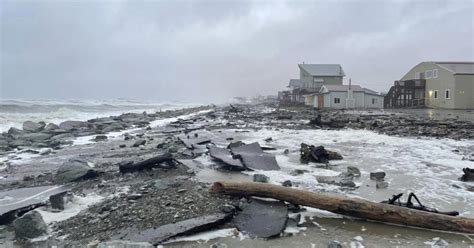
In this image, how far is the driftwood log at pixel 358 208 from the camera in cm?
446

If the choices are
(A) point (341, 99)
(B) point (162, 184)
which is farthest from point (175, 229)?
(A) point (341, 99)

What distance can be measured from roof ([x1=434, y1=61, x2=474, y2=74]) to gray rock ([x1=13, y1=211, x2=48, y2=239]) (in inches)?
1905

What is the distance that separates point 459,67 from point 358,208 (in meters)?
49.4

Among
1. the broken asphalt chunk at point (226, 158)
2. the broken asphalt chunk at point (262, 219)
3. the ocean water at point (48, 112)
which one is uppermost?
the ocean water at point (48, 112)

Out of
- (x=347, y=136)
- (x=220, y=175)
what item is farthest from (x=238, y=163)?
(x=347, y=136)

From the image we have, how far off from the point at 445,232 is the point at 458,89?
1758 inches

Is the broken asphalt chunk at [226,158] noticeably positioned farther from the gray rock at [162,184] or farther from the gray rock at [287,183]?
the gray rock at [162,184]

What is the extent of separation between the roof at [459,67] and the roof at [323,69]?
72.7ft

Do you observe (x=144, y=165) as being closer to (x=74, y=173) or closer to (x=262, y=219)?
(x=74, y=173)

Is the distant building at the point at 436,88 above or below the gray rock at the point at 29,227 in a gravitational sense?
above

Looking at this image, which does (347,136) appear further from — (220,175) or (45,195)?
(45,195)

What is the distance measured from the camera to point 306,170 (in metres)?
8.20

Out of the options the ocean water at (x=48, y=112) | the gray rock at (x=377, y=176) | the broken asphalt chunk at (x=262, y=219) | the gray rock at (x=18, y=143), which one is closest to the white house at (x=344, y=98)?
the ocean water at (x=48, y=112)

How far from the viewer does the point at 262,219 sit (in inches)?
187
